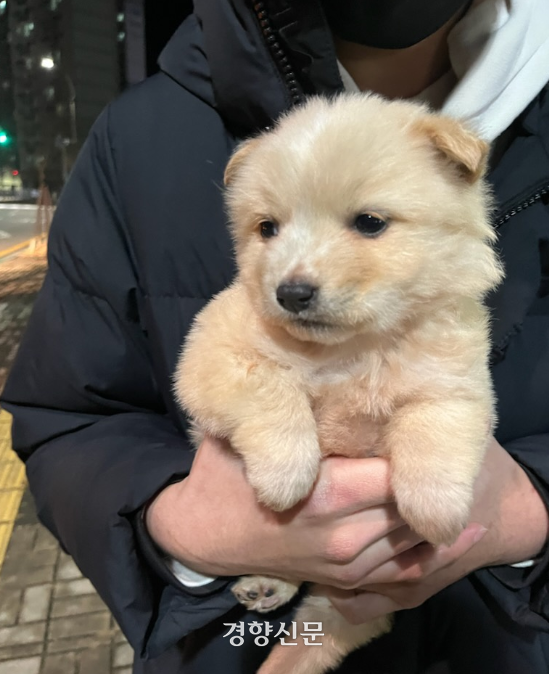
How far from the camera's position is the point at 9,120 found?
146 inches

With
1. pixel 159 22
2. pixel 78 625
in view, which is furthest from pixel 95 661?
pixel 159 22

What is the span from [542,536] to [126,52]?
10.8 feet

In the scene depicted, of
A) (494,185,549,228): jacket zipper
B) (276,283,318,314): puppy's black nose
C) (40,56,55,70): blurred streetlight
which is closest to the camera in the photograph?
(276,283,318,314): puppy's black nose

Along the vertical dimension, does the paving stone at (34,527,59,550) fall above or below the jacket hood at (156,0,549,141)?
below

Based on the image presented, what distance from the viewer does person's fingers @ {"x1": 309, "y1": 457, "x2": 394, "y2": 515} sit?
1.09m

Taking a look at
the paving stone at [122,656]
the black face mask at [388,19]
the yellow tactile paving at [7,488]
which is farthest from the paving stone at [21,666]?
the black face mask at [388,19]

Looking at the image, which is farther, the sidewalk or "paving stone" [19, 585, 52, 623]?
"paving stone" [19, 585, 52, 623]

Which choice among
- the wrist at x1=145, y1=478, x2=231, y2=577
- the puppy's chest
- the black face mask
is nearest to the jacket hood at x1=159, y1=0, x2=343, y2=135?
the black face mask

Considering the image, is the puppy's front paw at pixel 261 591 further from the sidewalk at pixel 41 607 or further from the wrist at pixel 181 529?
the sidewalk at pixel 41 607

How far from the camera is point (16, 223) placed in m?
4.09

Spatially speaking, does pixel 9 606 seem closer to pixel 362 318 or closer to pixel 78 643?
pixel 78 643

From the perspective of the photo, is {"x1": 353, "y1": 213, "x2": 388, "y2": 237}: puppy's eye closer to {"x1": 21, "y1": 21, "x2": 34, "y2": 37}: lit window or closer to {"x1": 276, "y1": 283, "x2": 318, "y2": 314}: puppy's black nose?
{"x1": 276, "y1": 283, "x2": 318, "y2": 314}: puppy's black nose

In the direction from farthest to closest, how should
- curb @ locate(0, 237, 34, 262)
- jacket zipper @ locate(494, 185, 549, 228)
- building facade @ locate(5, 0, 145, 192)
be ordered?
curb @ locate(0, 237, 34, 262)
building facade @ locate(5, 0, 145, 192)
jacket zipper @ locate(494, 185, 549, 228)

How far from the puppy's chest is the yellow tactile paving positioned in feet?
9.12
